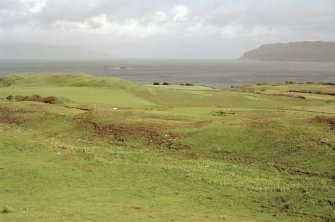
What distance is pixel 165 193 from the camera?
68.2 feet

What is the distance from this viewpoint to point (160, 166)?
25.0 metres

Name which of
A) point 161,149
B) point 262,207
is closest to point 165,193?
point 262,207

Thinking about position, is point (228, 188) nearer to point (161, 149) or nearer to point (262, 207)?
point (262, 207)

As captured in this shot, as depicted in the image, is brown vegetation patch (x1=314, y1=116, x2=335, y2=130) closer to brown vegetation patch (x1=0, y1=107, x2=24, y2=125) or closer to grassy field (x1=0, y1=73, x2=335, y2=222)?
grassy field (x1=0, y1=73, x2=335, y2=222)

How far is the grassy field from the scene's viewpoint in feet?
59.8

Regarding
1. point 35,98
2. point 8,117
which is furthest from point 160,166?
point 35,98

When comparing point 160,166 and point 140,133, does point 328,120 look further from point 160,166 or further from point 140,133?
point 160,166

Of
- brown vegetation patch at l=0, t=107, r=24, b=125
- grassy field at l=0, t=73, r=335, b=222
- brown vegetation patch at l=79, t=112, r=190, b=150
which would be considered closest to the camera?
grassy field at l=0, t=73, r=335, b=222

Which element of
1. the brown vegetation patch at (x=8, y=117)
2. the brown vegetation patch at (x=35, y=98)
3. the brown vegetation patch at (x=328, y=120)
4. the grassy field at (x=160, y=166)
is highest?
the brown vegetation patch at (x=35, y=98)

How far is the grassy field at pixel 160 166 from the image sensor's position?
59.8ft

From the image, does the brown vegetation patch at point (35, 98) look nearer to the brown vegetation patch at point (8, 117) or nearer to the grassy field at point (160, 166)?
the grassy field at point (160, 166)

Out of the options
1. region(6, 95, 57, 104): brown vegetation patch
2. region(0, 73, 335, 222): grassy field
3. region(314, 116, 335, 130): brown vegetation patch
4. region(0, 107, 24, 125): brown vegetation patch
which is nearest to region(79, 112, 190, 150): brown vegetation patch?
region(0, 73, 335, 222): grassy field

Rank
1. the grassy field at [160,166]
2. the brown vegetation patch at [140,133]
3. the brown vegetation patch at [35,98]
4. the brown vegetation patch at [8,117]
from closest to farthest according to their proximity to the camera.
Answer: the grassy field at [160,166], the brown vegetation patch at [140,133], the brown vegetation patch at [8,117], the brown vegetation patch at [35,98]

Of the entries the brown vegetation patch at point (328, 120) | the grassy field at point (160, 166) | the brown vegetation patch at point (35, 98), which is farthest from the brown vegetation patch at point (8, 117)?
the brown vegetation patch at point (328, 120)
